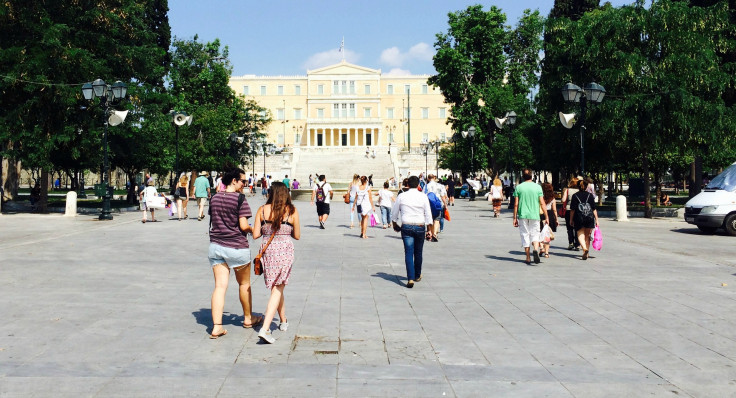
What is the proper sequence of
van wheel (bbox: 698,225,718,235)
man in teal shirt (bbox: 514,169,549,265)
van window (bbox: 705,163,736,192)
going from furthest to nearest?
van window (bbox: 705,163,736,192) < van wheel (bbox: 698,225,718,235) < man in teal shirt (bbox: 514,169,549,265)

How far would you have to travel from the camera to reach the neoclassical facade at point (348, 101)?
13000cm

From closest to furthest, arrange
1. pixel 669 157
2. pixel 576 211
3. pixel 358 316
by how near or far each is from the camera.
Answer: pixel 358 316, pixel 576 211, pixel 669 157

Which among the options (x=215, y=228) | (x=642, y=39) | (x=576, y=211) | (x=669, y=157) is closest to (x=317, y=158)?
(x=669, y=157)

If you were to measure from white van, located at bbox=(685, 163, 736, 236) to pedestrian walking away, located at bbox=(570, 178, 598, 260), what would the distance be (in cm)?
812

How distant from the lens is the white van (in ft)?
65.9

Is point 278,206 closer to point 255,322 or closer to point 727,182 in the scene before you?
point 255,322

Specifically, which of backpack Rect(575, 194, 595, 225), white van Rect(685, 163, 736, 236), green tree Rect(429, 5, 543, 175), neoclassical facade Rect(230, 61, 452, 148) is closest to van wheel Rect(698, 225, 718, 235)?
white van Rect(685, 163, 736, 236)

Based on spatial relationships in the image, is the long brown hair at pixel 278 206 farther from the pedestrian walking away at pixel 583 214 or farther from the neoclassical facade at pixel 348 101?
the neoclassical facade at pixel 348 101

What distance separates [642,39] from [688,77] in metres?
2.48

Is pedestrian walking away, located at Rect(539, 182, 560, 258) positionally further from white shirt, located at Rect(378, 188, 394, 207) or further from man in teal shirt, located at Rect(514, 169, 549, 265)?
white shirt, located at Rect(378, 188, 394, 207)

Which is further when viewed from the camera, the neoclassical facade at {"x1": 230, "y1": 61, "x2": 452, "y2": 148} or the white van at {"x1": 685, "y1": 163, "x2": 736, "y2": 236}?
the neoclassical facade at {"x1": 230, "y1": 61, "x2": 452, "y2": 148}

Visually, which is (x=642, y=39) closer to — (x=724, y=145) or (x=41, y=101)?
(x=724, y=145)

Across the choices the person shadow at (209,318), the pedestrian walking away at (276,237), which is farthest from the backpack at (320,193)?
the pedestrian walking away at (276,237)

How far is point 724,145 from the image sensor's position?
25750 millimetres
